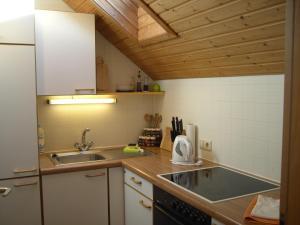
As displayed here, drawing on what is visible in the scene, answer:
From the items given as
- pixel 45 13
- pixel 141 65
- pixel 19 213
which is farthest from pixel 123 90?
pixel 19 213

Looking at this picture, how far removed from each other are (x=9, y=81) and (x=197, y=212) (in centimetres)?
160

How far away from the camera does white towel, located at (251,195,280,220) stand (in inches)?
58.1

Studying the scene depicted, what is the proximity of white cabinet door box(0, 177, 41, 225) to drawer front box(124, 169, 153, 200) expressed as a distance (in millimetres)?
709

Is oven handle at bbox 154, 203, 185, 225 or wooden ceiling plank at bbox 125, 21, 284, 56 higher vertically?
wooden ceiling plank at bbox 125, 21, 284, 56

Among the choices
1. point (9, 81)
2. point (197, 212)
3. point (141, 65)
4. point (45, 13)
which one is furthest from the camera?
point (141, 65)

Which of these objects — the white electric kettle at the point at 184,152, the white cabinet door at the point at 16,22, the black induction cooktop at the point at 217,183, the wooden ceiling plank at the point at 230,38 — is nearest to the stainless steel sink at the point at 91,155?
the white electric kettle at the point at 184,152

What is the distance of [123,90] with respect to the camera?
3170mm

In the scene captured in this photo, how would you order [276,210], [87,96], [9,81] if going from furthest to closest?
1. [87,96]
2. [9,81]
3. [276,210]

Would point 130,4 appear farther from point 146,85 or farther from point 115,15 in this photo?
point 146,85

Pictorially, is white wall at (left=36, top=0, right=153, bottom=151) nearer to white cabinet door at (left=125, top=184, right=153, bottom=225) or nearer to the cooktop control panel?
white cabinet door at (left=125, top=184, right=153, bottom=225)

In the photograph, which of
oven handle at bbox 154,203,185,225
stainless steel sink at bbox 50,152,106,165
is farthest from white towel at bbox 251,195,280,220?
stainless steel sink at bbox 50,152,106,165

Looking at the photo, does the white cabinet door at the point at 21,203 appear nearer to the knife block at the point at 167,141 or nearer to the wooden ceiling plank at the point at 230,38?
the knife block at the point at 167,141

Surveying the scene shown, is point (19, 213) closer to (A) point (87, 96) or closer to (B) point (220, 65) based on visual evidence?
(A) point (87, 96)

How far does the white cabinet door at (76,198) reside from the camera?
97.0 inches
